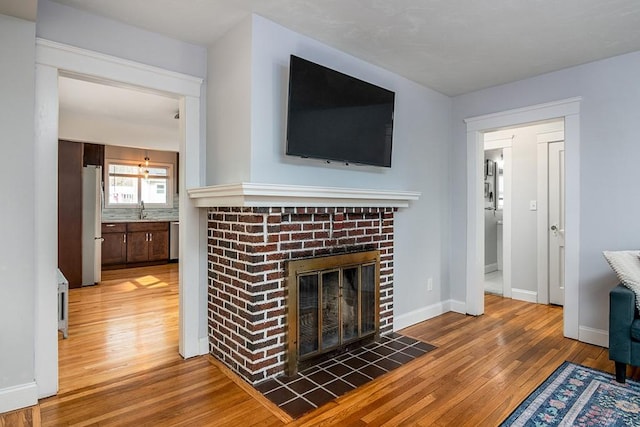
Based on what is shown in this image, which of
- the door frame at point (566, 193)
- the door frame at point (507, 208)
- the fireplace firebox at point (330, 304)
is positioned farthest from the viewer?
the door frame at point (507, 208)

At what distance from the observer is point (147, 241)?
7070mm

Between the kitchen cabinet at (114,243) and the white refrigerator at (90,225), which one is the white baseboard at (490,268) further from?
the kitchen cabinet at (114,243)

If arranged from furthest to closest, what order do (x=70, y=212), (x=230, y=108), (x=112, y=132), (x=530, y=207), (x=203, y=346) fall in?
1. (x=112, y=132)
2. (x=70, y=212)
3. (x=530, y=207)
4. (x=203, y=346)
5. (x=230, y=108)

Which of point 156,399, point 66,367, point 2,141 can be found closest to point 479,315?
point 156,399

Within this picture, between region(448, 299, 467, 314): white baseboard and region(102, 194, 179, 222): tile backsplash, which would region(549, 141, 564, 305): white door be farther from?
region(102, 194, 179, 222): tile backsplash

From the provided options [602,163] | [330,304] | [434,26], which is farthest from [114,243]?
[602,163]

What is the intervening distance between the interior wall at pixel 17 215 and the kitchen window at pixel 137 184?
5.52m

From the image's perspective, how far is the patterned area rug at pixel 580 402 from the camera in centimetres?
199

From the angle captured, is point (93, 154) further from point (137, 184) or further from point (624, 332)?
point (624, 332)

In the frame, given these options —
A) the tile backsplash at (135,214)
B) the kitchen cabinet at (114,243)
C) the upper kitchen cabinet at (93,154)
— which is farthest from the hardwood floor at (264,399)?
the upper kitchen cabinet at (93,154)

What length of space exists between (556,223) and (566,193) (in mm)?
1266

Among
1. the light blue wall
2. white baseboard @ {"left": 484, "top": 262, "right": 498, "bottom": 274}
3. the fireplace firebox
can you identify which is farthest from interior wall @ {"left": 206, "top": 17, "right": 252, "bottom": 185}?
white baseboard @ {"left": 484, "top": 262, "right": 498, "bottom": 274}

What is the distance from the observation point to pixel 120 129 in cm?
552

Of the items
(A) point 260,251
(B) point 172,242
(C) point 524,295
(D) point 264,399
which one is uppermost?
(A) point 260,251
